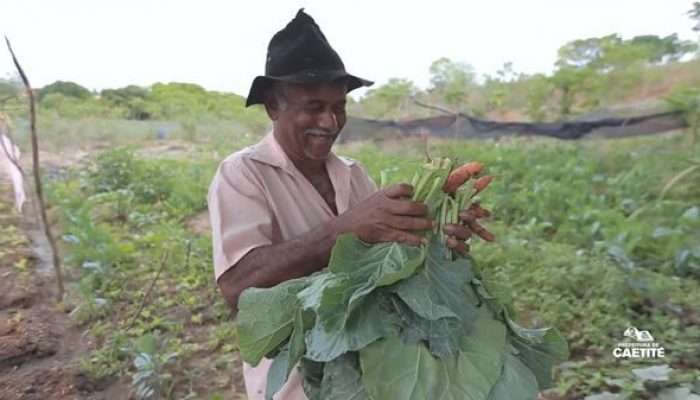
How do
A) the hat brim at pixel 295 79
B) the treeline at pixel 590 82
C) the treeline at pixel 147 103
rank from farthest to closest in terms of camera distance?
the treeline at pixel 147 103
the treeline at pixel 590 82
the hat brim at pixel 295 79

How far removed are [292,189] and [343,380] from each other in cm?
62

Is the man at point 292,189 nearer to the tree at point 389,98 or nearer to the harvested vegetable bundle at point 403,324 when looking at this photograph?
the harvested vegetable bundle at point 403,324

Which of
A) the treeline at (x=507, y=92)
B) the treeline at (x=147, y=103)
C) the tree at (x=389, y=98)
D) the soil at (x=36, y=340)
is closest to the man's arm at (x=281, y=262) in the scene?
the soil at (x=36, y=340)

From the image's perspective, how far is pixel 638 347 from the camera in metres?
3.38

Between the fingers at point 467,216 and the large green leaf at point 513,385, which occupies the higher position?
the fingers at point 467,216

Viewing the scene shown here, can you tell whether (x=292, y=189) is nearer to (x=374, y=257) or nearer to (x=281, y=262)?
(x=281, y=262)

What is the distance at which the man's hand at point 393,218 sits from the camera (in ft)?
3.81

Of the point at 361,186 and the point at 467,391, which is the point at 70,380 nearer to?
the point at 361,186

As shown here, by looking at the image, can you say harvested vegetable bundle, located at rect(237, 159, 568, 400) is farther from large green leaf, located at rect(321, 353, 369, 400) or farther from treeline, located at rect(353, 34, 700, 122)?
treeline, located at rect(353, 34, 700, 122)

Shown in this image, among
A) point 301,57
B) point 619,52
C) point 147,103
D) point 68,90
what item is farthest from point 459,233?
point 147,103

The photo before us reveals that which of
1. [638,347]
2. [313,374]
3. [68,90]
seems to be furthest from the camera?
[68,90]

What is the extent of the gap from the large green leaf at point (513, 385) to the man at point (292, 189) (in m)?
0.27

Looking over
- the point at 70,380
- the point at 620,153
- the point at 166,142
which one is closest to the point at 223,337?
the point at 70,380

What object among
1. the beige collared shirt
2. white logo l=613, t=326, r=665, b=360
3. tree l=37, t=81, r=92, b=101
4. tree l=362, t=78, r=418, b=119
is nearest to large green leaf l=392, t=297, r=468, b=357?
the beige collared shirt
